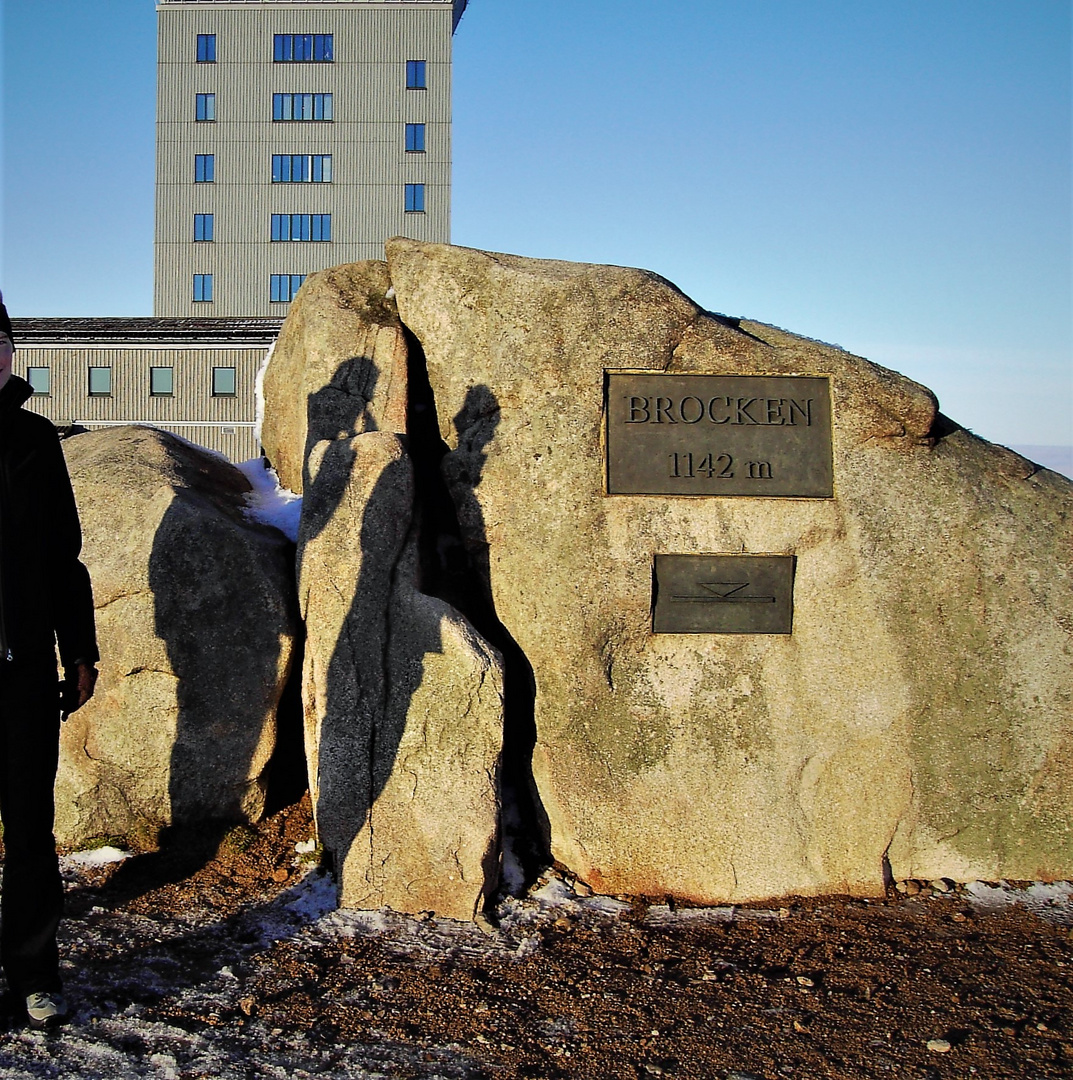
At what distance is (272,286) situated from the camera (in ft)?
177

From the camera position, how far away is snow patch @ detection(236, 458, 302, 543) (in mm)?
6688

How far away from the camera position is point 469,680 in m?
5.51

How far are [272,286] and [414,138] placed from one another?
421 inches

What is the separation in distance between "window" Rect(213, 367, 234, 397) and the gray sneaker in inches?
1448

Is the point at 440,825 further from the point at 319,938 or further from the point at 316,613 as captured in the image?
the point at 316,613

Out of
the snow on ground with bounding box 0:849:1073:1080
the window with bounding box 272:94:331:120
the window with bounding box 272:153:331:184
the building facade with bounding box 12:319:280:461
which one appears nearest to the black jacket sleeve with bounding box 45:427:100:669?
the snow on ground with bounding box 0:849:1073:1080

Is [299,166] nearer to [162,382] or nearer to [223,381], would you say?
[162,382]

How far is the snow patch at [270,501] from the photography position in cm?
669

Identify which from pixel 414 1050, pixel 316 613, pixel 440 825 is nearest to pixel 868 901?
pixel 440 825

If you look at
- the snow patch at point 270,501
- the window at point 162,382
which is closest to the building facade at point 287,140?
the window at point 162,382

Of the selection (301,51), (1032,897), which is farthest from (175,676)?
(301,51)

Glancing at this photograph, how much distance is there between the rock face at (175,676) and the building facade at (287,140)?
1972 inches

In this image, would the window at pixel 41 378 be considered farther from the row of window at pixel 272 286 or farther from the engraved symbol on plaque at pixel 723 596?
the engraved symbol on plaque at pixel 723 596

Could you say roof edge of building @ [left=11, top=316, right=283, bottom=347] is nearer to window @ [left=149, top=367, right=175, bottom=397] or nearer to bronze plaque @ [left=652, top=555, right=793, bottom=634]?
window @ [left=149, top=367, right=175, bottom=397]
